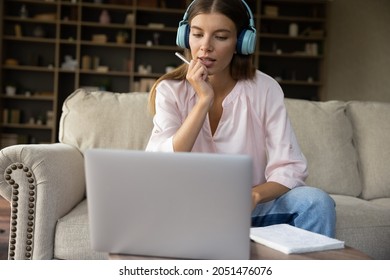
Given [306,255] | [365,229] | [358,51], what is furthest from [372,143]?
[358,51]

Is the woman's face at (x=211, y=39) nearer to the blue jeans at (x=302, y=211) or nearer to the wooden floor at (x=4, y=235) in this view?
the blue jeans at (x=302, y=211)

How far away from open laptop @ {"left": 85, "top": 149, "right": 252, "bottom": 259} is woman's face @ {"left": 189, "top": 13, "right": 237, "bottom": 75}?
0.72m

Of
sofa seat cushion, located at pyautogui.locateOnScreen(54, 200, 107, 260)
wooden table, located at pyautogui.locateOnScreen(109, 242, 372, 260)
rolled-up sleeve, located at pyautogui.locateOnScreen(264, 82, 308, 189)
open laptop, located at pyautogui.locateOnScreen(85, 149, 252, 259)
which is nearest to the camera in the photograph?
open laptop, located at pyautogui.locateOnScreen(85, 149, 252, 259)

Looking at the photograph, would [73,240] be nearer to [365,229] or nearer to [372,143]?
[365,229]

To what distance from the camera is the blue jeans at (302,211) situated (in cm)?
130

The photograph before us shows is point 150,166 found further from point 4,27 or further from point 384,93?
point 4,27

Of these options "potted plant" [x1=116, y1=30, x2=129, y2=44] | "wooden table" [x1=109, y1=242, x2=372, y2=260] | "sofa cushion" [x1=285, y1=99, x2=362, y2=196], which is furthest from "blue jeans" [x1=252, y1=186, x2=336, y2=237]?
"potted plant" [x1=116, y1=30, x2=129, y2=44]

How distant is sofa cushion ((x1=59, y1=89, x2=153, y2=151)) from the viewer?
2.06 metres

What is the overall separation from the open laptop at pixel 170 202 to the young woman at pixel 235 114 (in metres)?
0.47

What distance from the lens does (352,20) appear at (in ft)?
18.9

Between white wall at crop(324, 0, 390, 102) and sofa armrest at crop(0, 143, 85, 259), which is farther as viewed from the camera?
white wall at crop(324, 0, 390, 102)

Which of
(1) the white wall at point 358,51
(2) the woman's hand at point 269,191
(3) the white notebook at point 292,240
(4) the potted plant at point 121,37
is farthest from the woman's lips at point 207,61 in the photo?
(4) the potted plant at point 121,37

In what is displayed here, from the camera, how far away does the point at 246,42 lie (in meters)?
1.53

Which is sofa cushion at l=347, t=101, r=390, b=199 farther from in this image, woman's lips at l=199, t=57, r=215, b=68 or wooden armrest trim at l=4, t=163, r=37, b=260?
Result: wooden armrest trim at l=4, t=163, r=37, b=260
